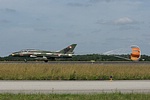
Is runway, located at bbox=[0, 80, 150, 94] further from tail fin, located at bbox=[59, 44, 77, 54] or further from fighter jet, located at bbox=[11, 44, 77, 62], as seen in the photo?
tail fin, located at bbox=[59, 44, 77, 54]

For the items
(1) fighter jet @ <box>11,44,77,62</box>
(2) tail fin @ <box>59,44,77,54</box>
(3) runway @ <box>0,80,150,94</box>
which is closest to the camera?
(3) runway @ <box>0,80,150,94</box>

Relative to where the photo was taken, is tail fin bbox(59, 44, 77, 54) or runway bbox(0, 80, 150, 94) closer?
runway bbox(0, 80, 150, 94)

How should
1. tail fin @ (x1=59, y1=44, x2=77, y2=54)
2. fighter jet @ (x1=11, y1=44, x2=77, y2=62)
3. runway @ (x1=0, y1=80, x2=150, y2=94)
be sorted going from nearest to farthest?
runway @ (x1=0, y1=80, x2=150, y2=94) < fighter jet @ (x1=11, y1=44, x2=77, y2=62) < tail fin @ (x1=59, y1=44, x2=77, y2=54)

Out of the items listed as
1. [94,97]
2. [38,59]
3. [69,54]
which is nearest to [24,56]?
[38,59]

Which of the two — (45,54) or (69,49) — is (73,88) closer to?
(45,54)

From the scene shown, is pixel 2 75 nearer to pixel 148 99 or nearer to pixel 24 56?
pixel 148 99

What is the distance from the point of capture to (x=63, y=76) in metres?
28.7

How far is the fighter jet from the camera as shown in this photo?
75250mm

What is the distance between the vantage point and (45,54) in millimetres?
76562

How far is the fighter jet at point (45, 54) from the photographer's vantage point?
75250 millimetres

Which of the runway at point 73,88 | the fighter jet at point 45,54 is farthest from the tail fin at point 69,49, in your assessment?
the runway at point 73,88

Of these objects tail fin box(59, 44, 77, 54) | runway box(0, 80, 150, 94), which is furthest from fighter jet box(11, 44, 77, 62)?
runway box(0, 80, 150, 94)

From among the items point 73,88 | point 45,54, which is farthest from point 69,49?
point 73,88

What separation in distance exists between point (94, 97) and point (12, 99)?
3.23 metres
